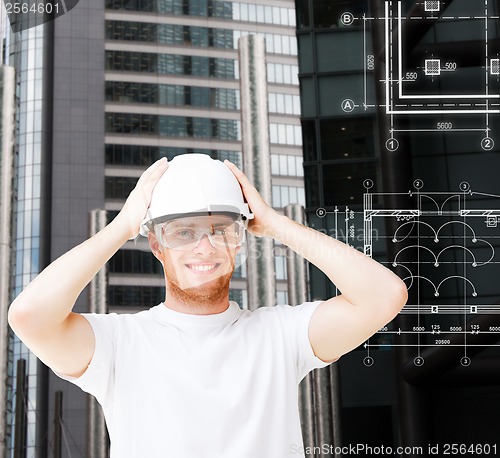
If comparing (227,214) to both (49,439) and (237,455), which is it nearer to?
(237,455)

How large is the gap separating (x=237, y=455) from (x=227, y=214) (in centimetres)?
38

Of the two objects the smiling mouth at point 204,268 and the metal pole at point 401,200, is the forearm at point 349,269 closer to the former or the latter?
the smiling mouth at point 204,268

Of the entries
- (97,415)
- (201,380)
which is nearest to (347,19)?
(97,415)

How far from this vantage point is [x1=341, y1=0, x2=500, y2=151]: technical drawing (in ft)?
10.1

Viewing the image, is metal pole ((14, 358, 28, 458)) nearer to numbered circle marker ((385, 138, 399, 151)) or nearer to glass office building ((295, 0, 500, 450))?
glass office building ((295, 0, 500, 450))

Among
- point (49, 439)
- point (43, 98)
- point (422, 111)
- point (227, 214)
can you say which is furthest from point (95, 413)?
point (227, 214)

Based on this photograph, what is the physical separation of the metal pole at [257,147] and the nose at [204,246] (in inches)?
59.4

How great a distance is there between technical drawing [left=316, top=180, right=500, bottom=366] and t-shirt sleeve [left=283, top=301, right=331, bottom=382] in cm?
148

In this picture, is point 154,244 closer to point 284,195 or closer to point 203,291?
point 203,291

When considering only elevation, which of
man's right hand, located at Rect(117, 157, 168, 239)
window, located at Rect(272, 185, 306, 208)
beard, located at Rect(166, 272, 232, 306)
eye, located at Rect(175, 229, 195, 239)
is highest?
window, located at Rect(272, 185, 306, 208)

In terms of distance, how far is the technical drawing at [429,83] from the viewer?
307 centimetres

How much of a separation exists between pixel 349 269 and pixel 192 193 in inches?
11.0

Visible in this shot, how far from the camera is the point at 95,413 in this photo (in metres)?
2.96

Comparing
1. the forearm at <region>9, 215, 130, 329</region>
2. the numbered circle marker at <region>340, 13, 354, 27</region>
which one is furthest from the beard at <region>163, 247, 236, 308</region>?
the numbered circle marker at <region>340, 13, 354, 27</region>
